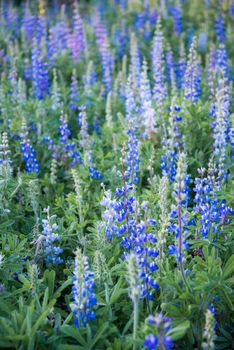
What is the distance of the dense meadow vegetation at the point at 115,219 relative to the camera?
8.23ft

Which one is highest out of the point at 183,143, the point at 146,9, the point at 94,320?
the point at 146,9

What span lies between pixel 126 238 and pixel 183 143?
167 cm

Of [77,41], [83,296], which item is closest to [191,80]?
[83,296]

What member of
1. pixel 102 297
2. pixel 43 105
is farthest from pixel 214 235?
pixel 43 105

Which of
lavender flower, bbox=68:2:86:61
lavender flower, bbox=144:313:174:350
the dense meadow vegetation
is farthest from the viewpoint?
lavender flower, bbox=68:2:86:61

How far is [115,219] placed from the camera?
3324 mm

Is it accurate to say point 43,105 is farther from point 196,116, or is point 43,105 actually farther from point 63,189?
point 196,116

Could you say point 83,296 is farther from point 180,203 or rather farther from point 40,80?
point 40,80

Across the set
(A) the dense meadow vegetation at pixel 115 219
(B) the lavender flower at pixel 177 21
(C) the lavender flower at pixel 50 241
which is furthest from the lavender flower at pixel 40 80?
(B) the lavender flower at pixel 177 21

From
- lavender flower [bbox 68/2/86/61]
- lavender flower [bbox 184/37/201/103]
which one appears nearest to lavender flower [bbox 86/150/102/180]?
lavender flower [bbox 184/37/201/103]

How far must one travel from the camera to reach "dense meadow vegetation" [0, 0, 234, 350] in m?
2.51

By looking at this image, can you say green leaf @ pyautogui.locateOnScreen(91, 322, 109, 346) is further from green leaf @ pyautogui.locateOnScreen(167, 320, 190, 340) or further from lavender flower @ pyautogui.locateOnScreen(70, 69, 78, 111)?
lavender flower @ pyautogui.locateOnScreen(70, 69, 78, 111)

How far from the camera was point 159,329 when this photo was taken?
209 cm

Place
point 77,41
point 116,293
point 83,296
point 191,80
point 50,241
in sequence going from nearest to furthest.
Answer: point 83,296 < point 116,293 < point 50,241 < point 191,80 < point 77,41
